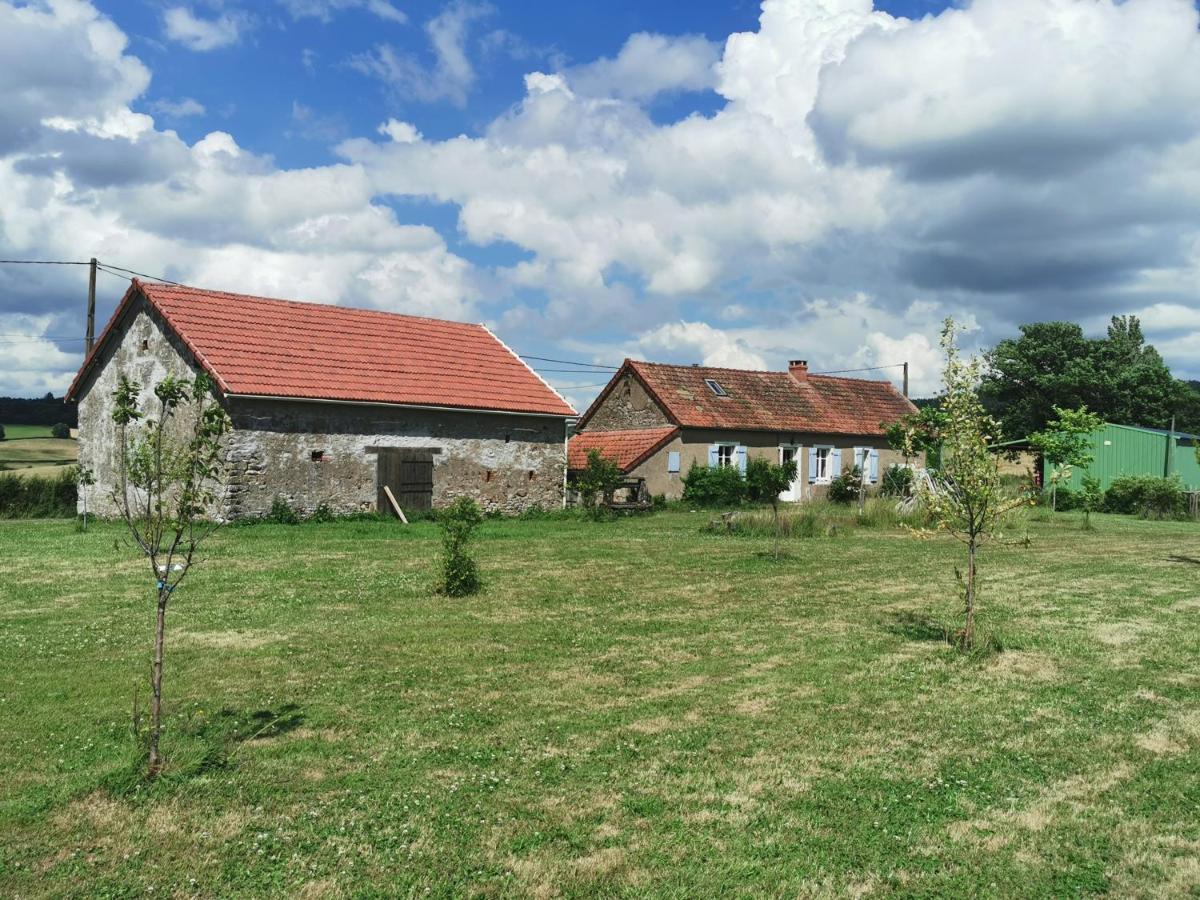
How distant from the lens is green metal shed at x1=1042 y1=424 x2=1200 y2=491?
3922cm

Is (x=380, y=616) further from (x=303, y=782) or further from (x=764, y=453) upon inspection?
(x=764, y=453)

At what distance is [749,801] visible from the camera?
5551 mm

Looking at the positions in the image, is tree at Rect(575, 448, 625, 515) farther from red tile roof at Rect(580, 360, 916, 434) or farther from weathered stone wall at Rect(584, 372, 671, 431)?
weathered stone wall at Rect(584, 372, 671, 431)

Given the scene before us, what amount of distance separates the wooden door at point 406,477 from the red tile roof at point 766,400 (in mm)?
10538

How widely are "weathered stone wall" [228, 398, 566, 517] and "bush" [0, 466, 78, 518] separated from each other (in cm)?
859

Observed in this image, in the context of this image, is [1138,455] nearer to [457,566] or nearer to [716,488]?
[716,488]

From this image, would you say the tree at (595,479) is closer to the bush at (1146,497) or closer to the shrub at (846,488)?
the shrub at (846,488)

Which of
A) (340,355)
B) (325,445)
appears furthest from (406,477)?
(340,355)

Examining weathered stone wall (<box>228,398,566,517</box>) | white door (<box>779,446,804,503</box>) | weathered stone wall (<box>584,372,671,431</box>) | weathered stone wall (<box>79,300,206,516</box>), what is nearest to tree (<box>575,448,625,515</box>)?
weathered stone wall (<box>228,398,566,517</box>)

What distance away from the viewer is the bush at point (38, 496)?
1066 inches

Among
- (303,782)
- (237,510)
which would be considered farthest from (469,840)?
(237,510)

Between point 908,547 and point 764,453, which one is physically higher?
point 764,453

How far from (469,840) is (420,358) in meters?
22.7

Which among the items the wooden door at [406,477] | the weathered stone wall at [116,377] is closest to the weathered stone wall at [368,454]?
the wooden door at [406,477]
